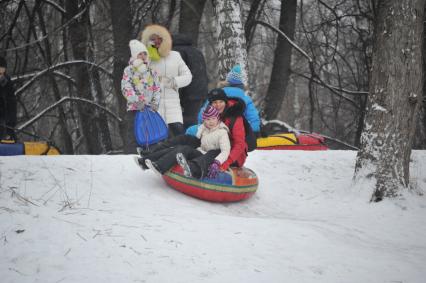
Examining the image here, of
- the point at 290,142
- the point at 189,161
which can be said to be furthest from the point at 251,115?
the point at 290,142

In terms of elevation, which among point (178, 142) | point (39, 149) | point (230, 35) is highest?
point (230, 35)

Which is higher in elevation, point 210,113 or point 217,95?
point 217,95

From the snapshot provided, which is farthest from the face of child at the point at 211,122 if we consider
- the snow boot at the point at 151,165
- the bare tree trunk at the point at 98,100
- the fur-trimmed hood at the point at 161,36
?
the bare tree trunk at the point at 98,100

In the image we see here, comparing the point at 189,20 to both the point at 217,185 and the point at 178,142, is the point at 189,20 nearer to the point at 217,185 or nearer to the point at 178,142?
the point at 178,142

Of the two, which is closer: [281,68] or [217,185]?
[217,185]

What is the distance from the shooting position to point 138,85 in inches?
209

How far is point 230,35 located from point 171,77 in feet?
4.96

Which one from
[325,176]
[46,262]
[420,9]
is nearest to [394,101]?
A: [420,9]

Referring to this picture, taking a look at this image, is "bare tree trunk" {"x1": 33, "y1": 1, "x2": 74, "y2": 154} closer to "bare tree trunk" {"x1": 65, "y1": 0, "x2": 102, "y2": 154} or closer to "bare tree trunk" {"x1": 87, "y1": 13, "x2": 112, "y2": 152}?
"bare tree trunk" {"x1": 65, "y1": 0, "x2": 102, "y2": 154}

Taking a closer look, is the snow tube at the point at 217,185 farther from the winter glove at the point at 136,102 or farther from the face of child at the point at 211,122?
the winter glove at the point at 136,102

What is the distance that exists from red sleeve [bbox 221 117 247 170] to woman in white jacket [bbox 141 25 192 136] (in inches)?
45.6

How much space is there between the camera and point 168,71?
594 cm

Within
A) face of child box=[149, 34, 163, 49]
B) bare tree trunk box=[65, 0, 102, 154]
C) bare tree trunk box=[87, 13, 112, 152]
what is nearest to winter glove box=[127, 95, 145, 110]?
face of child box=[149, 34, 163, 49]

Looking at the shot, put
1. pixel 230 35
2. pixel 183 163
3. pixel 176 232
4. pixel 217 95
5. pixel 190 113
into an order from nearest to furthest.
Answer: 1. pixel 176 232
2. pixel 183 163
3. pixel 217 95
4. pixel 190 113
5. pixel 230 35
